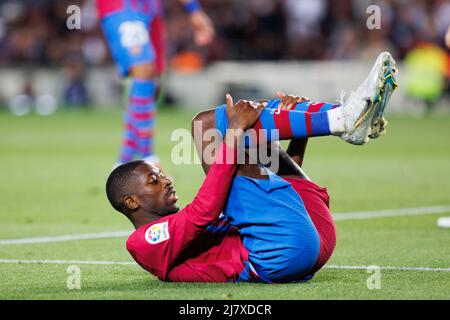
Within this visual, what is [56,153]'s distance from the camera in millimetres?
14641

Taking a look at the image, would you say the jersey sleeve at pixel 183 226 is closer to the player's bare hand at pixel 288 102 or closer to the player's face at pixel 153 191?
the player's face at pixel 153 191

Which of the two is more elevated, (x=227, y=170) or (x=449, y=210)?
(x=227, y=170)

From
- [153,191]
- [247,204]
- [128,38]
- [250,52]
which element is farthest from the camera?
[250,52]

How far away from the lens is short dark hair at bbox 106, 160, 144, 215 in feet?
17.4

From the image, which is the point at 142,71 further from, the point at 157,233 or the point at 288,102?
the point at 157,233

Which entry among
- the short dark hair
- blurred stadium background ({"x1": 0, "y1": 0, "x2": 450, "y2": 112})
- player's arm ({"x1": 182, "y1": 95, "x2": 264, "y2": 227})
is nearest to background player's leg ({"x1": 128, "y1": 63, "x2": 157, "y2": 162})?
the short dark hair

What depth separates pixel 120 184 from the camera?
5.33 metres

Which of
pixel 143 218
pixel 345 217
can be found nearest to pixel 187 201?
pixel 345 217

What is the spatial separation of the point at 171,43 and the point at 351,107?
20549 mm

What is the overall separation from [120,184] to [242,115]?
80 cm

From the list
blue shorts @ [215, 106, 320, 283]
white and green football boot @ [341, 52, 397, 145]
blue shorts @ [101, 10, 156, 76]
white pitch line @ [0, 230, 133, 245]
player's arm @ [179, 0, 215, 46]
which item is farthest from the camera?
player's arm @ [179, 0, 215, 46]

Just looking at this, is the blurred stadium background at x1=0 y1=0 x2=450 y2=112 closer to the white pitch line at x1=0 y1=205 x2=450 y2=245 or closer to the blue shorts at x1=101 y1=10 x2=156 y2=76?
the blue shorts at x1=101 y1=10 x2=156 y2=76
